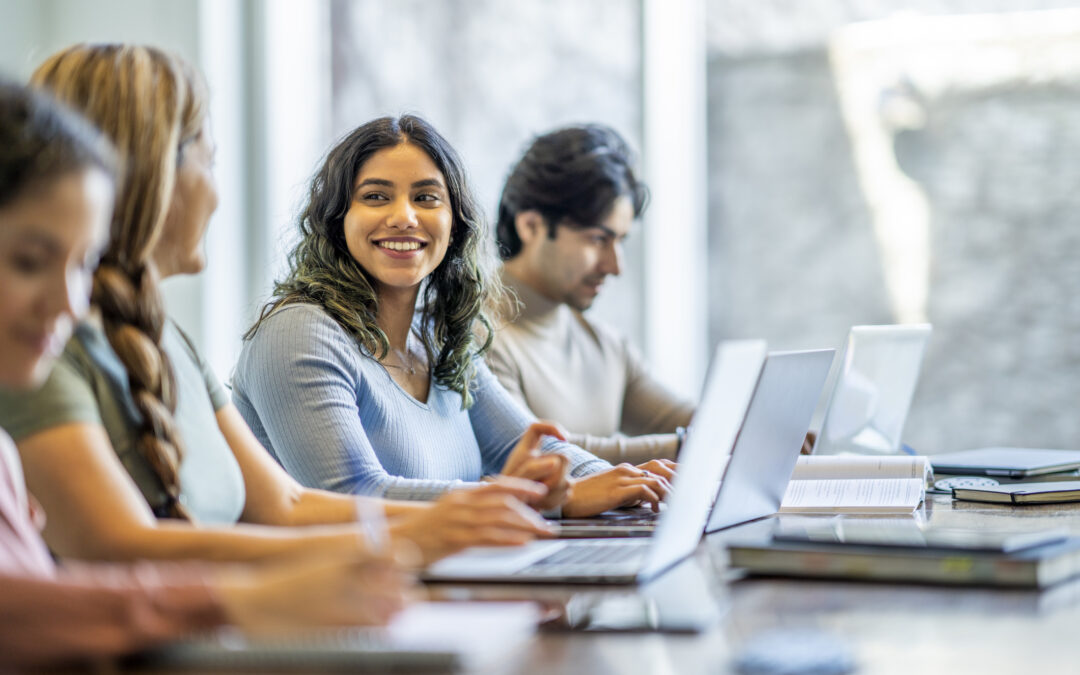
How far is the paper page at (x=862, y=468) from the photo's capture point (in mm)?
1941

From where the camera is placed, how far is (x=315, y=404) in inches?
67.4

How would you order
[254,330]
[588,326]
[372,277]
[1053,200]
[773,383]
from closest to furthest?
[773,383] < [254,330] < [372,277] < [588,326] < [1053,200]

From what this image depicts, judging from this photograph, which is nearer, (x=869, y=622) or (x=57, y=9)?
(x=869, y=622)

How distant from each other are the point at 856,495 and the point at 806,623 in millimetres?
871

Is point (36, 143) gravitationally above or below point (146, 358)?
above

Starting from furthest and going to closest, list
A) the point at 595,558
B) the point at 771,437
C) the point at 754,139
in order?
the point at 754,139, the point at 771,437, the point at 595,558

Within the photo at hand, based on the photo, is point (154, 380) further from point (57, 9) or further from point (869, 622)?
point (57, 9)

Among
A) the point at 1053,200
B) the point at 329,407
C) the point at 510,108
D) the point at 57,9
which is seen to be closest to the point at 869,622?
the point at 329,407

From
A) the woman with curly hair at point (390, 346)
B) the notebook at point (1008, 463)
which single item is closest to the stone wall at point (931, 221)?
the notebook at point (1008, 463)

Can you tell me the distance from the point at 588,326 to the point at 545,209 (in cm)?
38

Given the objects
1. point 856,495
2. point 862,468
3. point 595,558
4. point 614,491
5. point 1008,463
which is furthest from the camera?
point 1008,463

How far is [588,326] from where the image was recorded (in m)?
3.05

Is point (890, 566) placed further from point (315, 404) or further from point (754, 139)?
point (754, 139)

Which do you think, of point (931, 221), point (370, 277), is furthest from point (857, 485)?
point (931, 221)
